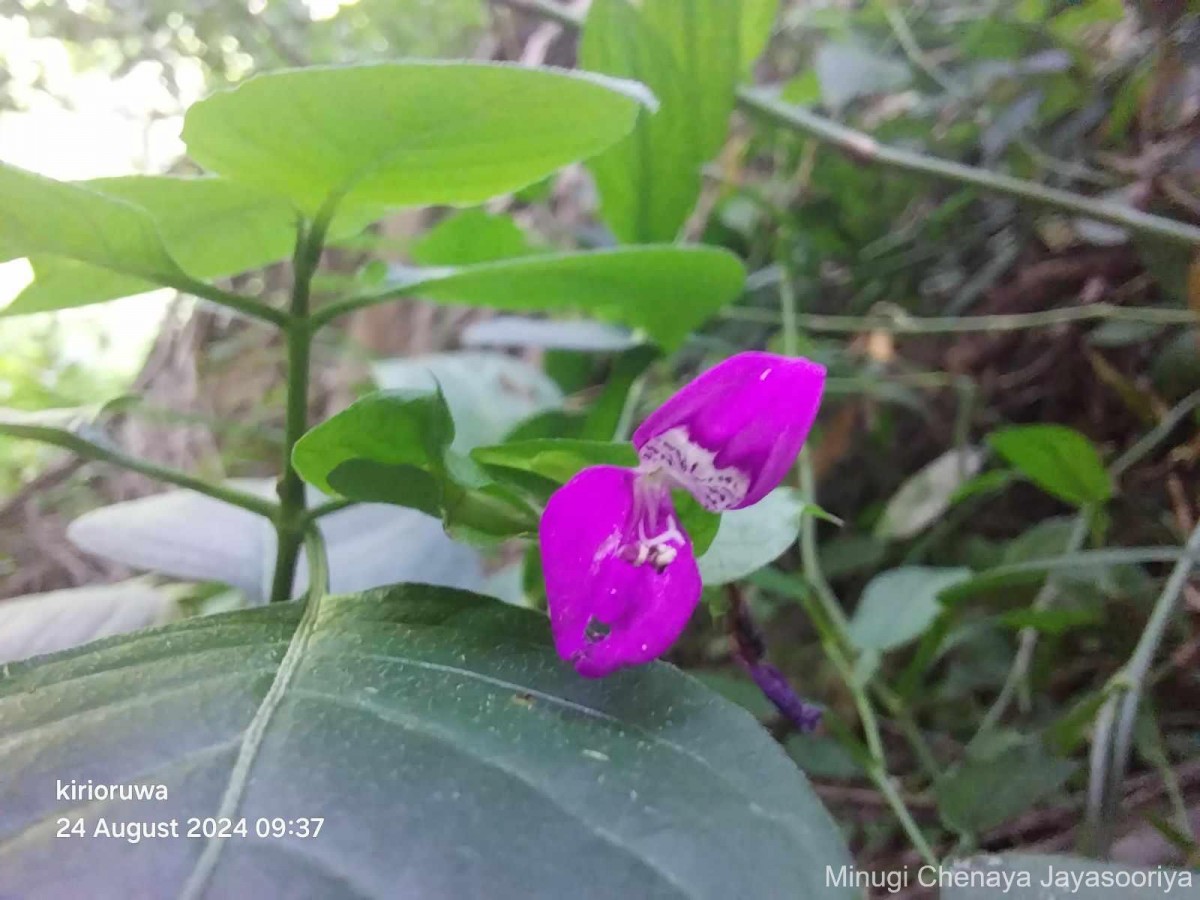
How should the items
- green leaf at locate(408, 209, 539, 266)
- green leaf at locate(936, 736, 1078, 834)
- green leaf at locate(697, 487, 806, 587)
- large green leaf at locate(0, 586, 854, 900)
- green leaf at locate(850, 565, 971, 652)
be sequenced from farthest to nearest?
1. green leaf at locate(408, 209, 539, 266)
2. green leaf at locate(850, 565, 971, 652)
3. green leaf at locate(936, 736, 1078, 834)
4. green leaf at locate(697, 487, 806, 587)
5. large green leaf at locate(0, 586, 854, 900)

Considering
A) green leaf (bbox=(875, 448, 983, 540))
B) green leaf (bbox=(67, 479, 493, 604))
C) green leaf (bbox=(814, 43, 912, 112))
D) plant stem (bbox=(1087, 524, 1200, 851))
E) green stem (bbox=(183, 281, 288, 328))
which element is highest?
green leaf (bbox=(814, 43, 912, 112))

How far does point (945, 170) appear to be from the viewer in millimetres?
667

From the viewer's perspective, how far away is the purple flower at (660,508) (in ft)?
1.01

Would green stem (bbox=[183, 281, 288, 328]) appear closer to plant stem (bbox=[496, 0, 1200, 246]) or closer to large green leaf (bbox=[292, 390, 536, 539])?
large green leaf (bbox=[292, 390, 536, 539])

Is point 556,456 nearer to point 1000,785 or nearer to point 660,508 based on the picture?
point 660,508

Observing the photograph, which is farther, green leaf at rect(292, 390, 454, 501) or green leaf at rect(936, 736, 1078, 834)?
green leaf at rect(936, 736, 1078, 834)

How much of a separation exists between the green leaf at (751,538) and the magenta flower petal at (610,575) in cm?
3

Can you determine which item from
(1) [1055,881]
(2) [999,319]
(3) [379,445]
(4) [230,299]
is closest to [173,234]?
(4) [230,299]

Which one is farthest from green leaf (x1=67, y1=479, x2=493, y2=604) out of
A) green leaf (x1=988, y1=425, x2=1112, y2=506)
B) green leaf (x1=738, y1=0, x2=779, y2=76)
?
green leaf (x1=738, y1=0, x2=779, y2=76)

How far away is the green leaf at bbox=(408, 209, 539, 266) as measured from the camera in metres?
0.73

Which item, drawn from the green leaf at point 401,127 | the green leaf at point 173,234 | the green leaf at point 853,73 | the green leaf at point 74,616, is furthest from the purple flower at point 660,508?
the green leaf at point 853,73

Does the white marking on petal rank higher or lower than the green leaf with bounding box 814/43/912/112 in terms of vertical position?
lower

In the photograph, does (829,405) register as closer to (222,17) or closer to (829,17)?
(829,17)

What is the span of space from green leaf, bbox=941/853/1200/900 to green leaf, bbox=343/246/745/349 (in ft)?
0.99
